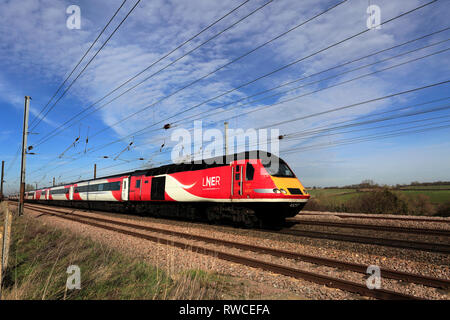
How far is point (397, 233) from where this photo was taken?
35.7ft

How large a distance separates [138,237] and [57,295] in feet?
22.2

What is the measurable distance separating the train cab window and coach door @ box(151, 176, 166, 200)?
24.2ft

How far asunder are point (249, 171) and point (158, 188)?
8399 millimetres

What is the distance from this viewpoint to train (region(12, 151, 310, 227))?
1105 cm

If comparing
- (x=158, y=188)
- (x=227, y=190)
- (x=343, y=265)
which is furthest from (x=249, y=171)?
(x=158, y=188)

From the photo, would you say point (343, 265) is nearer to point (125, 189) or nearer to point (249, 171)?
point (249, 171)

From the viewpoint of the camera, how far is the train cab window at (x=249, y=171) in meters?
11.4

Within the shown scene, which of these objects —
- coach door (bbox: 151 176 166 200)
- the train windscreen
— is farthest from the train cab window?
coach door (bbox: 151 176 166 200)

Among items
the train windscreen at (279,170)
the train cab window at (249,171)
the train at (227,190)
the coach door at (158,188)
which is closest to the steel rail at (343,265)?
the train at (227,190)

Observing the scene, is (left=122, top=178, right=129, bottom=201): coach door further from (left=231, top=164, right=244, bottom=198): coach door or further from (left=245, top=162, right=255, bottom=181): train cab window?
(left=245, top=162, right=255, bottom=181): train cab window

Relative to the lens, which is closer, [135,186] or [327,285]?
[327,285]

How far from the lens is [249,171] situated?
11.5m

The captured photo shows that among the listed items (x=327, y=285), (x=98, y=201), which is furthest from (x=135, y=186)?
(x=327, y=285)
